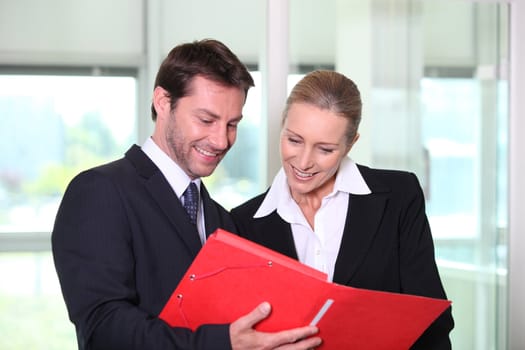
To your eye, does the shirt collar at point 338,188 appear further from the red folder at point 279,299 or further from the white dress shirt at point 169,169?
the red folder at point 279,299

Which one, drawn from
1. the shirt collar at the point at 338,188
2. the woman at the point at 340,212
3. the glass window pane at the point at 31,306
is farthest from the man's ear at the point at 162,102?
the glass window pane at the point at 31,306

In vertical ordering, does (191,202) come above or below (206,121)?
below

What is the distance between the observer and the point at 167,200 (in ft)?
5.22

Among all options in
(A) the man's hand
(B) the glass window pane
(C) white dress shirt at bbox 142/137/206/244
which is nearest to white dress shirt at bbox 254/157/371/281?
(C) white dress shirt at bbox 142/137/206/244

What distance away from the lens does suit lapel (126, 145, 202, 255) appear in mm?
1580

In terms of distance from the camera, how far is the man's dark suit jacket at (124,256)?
142 cm

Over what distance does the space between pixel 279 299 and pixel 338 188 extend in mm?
646

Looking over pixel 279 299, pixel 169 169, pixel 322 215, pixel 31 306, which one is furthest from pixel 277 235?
pixel 31 306

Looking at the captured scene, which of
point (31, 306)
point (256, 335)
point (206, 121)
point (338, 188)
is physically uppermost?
point (206, 121)

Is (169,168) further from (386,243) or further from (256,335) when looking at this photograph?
(386,243)

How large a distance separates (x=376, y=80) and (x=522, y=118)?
67 cm

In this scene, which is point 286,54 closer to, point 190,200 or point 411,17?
point 411,17

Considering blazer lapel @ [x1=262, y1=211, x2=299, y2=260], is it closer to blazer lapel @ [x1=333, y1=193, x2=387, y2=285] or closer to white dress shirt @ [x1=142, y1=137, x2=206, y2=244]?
blazer lapel @ [x1=333, y1=193, x2=387, y2=285]

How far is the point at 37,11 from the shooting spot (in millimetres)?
2354
